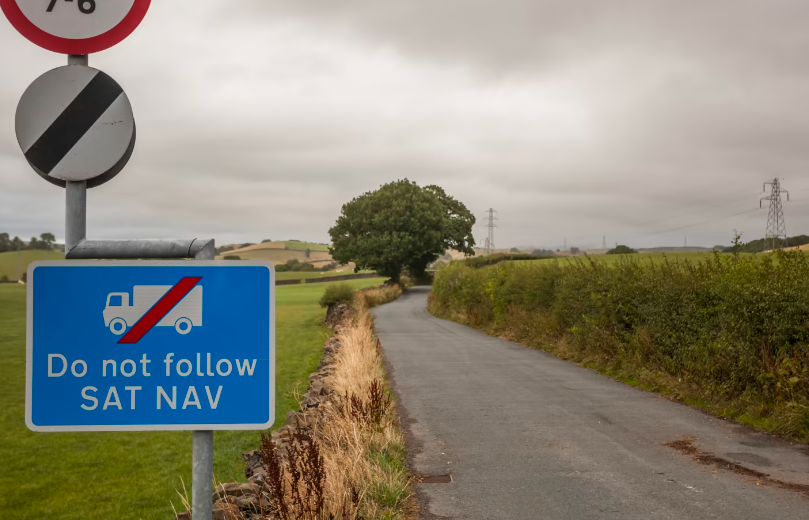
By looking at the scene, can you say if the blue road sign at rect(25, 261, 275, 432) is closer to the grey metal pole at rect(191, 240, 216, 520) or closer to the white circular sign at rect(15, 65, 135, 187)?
the grey metal pole at rect(191, 240, 216, 520)

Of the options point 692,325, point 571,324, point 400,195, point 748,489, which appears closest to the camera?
point 748,489

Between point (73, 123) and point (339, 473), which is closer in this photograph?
point (73, 123)

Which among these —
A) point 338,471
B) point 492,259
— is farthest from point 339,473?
point 492,259

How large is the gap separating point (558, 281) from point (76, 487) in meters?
14.2

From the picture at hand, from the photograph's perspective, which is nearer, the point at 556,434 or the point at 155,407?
the point at 155,407

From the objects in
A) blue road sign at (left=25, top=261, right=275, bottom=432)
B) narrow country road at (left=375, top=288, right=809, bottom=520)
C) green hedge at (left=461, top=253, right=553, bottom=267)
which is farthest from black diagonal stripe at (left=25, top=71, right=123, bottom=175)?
green hedge at (left=461, top=253, right=553, bottom=267)

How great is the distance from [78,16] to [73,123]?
367 millimetres

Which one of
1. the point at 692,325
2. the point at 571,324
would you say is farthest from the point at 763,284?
the point at 571,324

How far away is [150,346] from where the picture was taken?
208 centimetres

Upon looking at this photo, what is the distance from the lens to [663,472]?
700 centimetres

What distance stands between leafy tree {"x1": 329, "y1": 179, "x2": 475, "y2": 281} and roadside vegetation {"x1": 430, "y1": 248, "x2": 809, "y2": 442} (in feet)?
134

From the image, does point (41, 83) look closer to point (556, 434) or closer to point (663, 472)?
point (663, 472)

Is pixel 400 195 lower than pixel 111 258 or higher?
higher

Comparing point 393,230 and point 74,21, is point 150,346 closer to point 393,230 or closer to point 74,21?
point 74,21
